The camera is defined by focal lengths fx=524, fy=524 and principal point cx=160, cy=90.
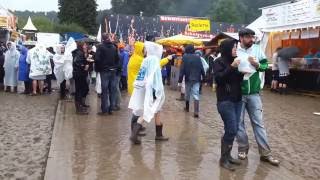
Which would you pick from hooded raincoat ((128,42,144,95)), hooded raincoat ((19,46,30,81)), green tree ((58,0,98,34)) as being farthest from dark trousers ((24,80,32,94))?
green tree ((58,0,98,34))

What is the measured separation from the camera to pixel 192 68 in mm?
12141

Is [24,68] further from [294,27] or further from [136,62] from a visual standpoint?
[294,27]

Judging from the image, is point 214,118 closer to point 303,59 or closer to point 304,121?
point 304,121

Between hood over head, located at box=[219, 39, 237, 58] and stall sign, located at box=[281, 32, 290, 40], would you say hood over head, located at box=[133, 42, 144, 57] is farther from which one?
stall sign, located at box=[281, 32, 290, 40]

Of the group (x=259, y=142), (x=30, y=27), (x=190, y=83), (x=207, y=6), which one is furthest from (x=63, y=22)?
(x=259, y=142)

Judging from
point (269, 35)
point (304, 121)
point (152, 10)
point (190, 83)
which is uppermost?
point (152, 10)

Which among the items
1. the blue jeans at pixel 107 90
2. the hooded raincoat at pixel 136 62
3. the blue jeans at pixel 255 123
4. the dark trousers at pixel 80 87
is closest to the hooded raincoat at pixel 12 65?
the dark trousers at pixel 80 87

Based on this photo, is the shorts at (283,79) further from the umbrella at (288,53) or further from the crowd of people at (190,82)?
the crowd of people at (190,82)

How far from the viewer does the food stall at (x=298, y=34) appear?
18.2 metres

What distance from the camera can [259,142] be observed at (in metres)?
7.21

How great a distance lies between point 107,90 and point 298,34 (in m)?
10.9

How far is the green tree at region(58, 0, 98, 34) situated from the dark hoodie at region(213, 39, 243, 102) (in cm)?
6630

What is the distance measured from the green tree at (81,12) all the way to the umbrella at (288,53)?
180 ft

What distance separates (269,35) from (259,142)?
15434mm
